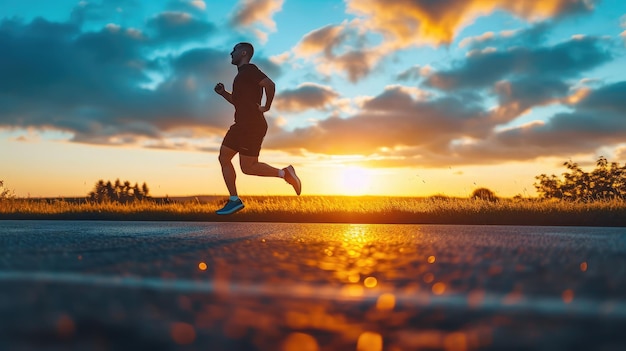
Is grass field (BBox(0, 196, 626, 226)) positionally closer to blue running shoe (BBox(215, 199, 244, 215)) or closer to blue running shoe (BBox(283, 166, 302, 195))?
blue running shoe (BBox(283, 166, 302, 195))

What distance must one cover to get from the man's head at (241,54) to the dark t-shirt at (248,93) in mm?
139

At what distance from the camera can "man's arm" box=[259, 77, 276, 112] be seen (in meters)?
9.47

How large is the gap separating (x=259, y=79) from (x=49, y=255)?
5386mm

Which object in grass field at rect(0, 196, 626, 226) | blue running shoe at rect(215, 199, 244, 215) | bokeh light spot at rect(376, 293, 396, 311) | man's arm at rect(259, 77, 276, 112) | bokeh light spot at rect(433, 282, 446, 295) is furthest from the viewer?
grass field at rect(0, 196, 626, 226)

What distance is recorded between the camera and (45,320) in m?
2.25

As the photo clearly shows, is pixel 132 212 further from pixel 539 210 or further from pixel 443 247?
pixel 443 247

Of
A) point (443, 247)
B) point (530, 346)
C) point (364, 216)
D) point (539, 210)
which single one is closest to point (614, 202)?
point (539, 210)

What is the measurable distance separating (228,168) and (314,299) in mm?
7333

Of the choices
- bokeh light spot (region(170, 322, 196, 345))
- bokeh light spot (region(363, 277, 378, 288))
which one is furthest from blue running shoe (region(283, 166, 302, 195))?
bokeh light spot (region(170, 322, 196, 345))

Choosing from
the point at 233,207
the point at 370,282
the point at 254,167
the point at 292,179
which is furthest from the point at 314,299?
the point at 292,179

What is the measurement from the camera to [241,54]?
9641 mm

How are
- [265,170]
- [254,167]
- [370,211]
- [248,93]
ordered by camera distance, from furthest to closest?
[370,211] → [265,170] → [254,167] → [248,93]

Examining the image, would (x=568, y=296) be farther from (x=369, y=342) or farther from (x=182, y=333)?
(x=182, y=333)

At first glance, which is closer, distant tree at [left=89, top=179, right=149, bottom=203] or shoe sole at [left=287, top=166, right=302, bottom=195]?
shoe sole at [left=287, top=166, right=302, bottom=195]
